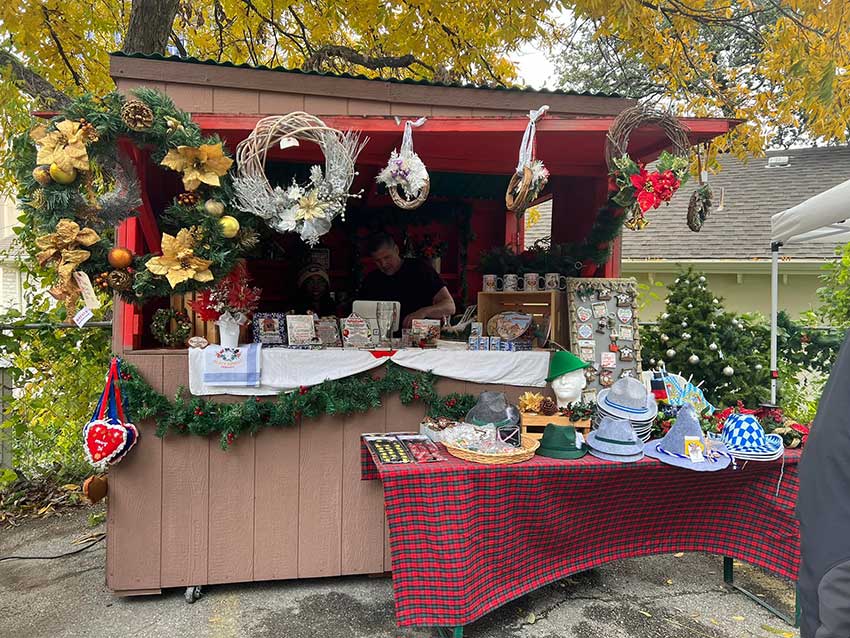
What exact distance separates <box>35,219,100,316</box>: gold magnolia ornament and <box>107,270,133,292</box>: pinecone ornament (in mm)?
129

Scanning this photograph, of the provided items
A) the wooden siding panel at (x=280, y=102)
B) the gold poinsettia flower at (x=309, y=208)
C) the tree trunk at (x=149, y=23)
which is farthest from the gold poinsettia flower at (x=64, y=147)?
the tree trunk at (x=149, y=23)

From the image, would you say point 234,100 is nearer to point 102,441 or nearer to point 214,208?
point 214,208

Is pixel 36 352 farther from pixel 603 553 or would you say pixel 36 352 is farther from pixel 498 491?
pixel 603 553

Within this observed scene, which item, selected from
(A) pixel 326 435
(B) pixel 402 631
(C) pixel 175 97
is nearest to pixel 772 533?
(B) pixel 402 631

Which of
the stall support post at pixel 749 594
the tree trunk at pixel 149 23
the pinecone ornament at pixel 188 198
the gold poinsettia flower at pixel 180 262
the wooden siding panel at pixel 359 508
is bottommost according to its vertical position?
the stall support post at pixel 749 594

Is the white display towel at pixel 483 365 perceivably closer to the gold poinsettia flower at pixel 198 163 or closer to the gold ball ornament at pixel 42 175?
the gold poinsettia flower at pixel 198 163

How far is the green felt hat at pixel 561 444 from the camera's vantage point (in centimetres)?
271

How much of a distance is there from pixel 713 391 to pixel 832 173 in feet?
28.4

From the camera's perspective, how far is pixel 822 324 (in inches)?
239

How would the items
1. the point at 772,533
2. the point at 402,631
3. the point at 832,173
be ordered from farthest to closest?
the point at 832,173 → the point at 772,533 → the point at 402,631

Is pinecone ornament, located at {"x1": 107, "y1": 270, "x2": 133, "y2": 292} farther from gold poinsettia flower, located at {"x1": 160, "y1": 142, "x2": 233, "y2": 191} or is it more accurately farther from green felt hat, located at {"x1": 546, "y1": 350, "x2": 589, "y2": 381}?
green felt hat, located at {"x1": 546, "y1": 350, "x2": 589, "y2": 381}

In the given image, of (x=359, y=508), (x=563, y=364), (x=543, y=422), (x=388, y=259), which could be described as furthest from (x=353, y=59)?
(x=359, y=508)

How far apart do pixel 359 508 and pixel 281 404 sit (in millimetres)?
774

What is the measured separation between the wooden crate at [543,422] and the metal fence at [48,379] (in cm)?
337
